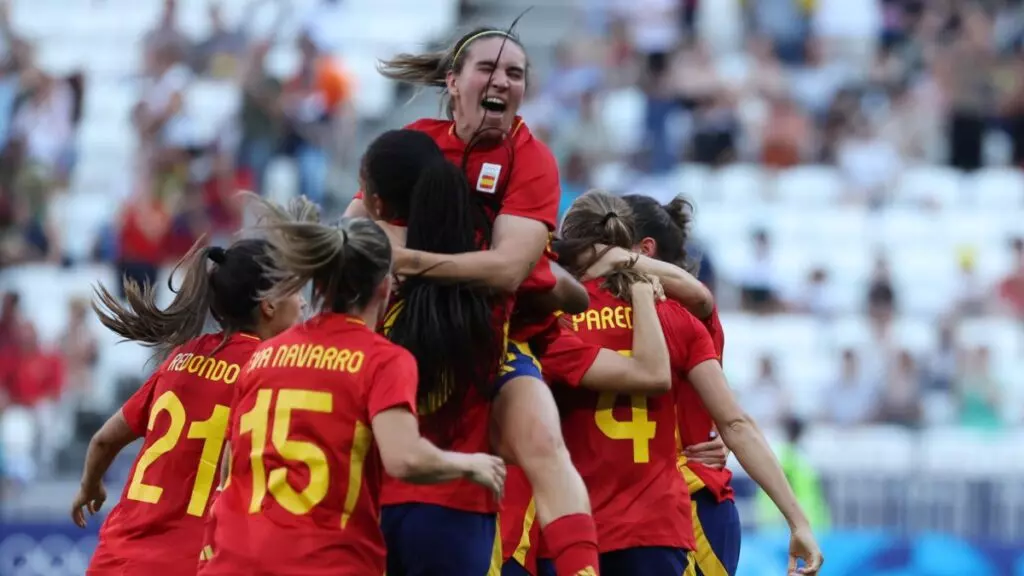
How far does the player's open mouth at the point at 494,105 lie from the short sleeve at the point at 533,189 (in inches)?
5.3

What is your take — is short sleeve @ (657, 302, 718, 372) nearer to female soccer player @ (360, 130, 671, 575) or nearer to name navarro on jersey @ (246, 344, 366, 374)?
female soccer player @ (360, 130, 671, 575)

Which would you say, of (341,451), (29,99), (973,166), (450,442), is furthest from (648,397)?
(29,99)

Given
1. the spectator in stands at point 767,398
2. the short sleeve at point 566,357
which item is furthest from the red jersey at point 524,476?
the spectator in stands at point 767,398

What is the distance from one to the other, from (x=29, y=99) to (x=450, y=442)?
12891 millimetres

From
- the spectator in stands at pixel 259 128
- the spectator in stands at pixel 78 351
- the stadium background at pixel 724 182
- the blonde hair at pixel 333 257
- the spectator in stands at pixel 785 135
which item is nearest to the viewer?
the blonde hair at pixel 333 257

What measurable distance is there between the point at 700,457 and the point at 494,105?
5.78 ft

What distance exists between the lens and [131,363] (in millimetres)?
14609

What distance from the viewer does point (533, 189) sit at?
5.85m

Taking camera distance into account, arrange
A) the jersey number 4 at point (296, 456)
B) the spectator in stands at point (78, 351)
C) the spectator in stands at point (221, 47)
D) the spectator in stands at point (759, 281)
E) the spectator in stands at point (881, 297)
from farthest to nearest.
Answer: the spectator in stands at point (221, 47), the spectator in stands at point (759, 281), the spectator in stands at point (78, 351), the spectator in stands at point (881, 297), the jersey number 4 at point (296, 456)

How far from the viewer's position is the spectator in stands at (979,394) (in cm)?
1354

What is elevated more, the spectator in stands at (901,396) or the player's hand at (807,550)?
the player's hand at (807,550)

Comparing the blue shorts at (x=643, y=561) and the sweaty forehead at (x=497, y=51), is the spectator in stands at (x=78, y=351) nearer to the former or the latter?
the blue shorts at (x=643, y=561)

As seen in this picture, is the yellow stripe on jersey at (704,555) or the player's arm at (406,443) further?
the yellow stripe on jersey at (704,555)

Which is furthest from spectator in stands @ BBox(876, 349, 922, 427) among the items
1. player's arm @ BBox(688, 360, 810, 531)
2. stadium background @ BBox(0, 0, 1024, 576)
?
player's arm @ BBox(688, 360, 810, 531)
